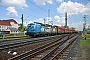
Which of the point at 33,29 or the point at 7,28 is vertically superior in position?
the point at 7,28

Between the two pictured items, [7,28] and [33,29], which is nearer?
[33,29]

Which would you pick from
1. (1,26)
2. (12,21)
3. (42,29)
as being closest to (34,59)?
(42,29)

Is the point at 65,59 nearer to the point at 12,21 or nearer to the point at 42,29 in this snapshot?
the point at 42,29

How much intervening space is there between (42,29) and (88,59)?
96.4 feet

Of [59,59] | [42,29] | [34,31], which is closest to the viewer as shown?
[59,59]

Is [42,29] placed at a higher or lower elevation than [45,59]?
higher

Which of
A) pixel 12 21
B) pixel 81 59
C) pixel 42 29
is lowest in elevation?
pixel 81 59

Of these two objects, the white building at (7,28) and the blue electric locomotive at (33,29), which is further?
the white building at (7,28)

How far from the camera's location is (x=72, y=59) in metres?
10.8

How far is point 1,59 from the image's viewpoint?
32.6 ft

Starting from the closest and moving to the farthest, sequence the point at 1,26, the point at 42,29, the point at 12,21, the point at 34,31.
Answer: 1. the point at 34,31
2. the point at 42,29
3. the point at 1,26
4. the point at 12,21

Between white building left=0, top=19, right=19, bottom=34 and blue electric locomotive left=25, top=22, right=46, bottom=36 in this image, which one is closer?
blue electric locomotive left=25, top=22, right=46, bottom=36

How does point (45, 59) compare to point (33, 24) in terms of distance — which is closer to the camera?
point (45, 59)

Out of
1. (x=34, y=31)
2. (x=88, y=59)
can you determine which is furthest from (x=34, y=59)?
(x=34, y=31)
